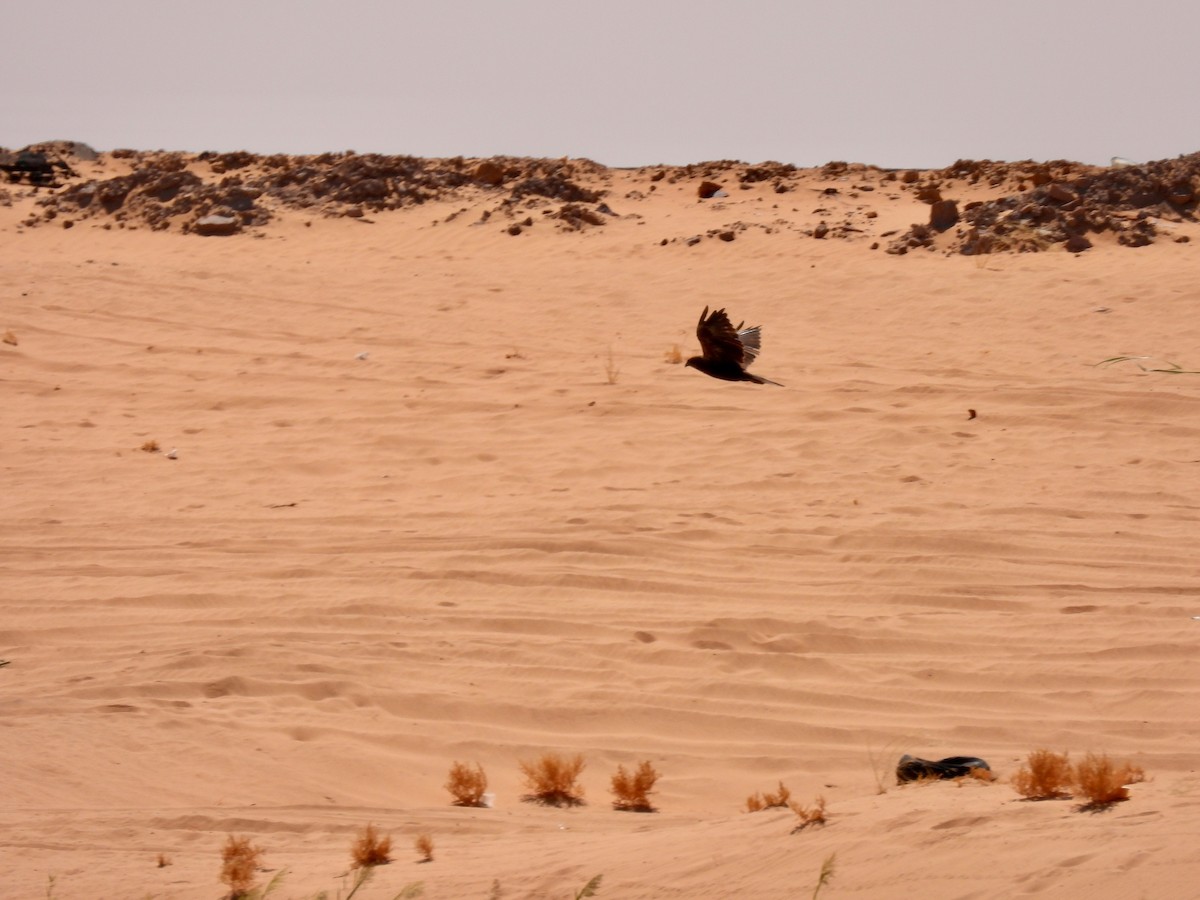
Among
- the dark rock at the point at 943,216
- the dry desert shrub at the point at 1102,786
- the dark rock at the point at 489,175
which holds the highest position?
the dark rock at the point at 489,175

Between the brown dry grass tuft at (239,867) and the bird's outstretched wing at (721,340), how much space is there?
7.35 m

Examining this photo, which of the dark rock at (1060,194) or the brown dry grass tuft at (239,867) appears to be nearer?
the brown dry grass tuft at (239,867)

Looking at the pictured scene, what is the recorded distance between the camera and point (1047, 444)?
8.02 metres

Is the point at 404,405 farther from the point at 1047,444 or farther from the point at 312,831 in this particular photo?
the point at 312,831

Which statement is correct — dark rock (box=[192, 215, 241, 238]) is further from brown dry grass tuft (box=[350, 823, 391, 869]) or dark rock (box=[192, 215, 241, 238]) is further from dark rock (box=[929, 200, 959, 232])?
brown dry grass tuft (box=[350, 823, 391, 869])

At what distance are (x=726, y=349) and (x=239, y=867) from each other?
7554 mm

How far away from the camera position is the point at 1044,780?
3.13 meters

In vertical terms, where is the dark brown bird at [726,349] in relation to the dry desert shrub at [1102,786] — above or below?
above

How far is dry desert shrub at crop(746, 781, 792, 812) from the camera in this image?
3.46m

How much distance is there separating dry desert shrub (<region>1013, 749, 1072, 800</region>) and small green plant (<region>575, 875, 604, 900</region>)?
1075 millimetres

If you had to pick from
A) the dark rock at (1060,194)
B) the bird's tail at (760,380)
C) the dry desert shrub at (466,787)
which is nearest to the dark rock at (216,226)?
the bird's tail at (760,380)

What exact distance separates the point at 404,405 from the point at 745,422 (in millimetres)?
2476

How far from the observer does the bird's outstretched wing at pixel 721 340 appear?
33.1ft

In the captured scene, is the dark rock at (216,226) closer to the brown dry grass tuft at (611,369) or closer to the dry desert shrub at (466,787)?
the brown dry grass tuft at (611,369)
